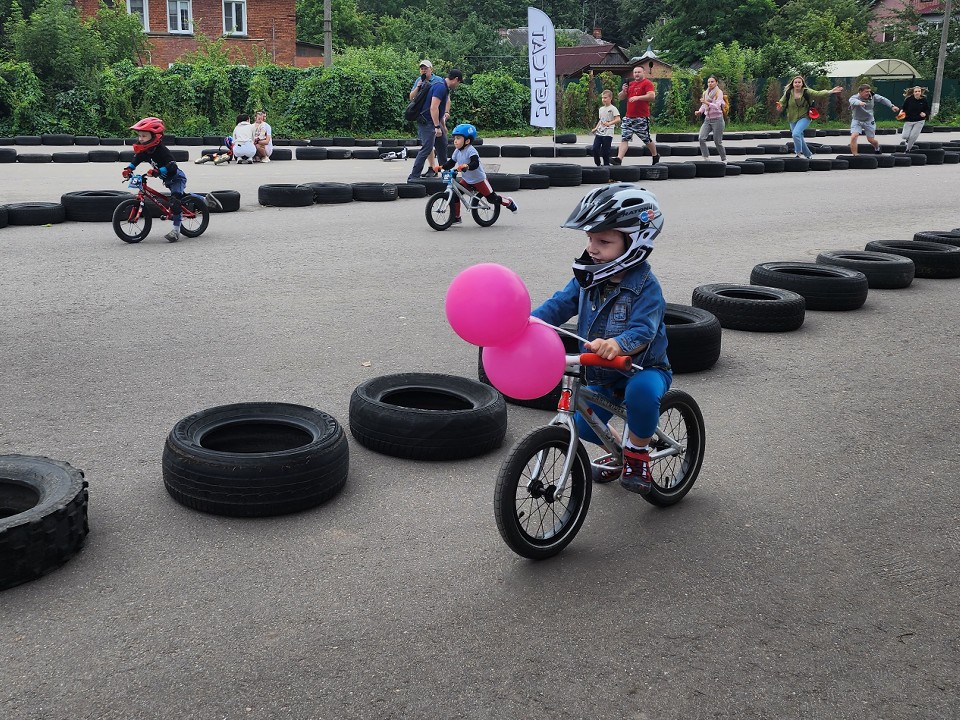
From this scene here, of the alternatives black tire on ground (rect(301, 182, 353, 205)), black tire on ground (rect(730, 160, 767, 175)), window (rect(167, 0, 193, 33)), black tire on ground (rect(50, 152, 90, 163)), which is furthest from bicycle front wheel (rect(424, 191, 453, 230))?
window (rect(167, 0, 193, 33))

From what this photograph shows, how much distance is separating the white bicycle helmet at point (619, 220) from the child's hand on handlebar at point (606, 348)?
32 cm

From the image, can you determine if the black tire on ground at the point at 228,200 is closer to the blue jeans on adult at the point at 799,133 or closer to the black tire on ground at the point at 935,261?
the black tire on ground at the point at 935,261

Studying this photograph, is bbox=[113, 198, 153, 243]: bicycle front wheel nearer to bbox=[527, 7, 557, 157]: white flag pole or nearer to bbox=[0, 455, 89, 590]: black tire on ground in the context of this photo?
bbox=[0, 455, 89, 590]: black tire on ground

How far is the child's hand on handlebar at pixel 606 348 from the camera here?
366cm

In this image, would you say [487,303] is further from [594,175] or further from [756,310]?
[594,175]

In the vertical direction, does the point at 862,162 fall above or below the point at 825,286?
above

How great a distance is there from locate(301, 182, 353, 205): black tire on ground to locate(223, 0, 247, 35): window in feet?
154

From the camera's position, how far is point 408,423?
4941mm

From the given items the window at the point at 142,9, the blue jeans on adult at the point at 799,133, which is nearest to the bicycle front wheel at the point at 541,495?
the blue jeans on adult at the point at 799,133

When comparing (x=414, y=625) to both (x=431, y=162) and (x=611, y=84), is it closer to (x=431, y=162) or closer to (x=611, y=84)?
(x=431, y=162)

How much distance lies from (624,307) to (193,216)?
8.71 metres

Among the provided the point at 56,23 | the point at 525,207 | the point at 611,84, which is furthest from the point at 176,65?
the point at 525,207

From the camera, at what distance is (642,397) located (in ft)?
13.2

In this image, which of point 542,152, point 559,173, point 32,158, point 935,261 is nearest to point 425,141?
point 559,173
